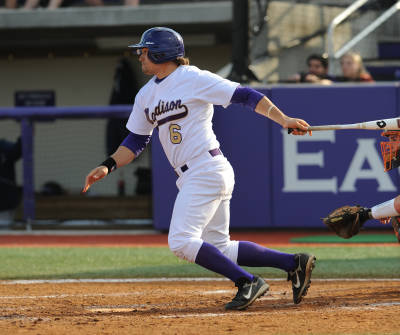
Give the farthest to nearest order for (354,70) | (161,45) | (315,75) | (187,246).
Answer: (315,75) < (354,70) < (161,45) < (187,246)

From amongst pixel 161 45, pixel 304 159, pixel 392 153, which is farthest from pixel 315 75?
pixel 161 45

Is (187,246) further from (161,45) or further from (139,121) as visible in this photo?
(161,45)

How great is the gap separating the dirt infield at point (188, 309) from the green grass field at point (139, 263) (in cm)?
48

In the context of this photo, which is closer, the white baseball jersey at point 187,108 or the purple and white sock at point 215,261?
the purple and white sock at point 215,261

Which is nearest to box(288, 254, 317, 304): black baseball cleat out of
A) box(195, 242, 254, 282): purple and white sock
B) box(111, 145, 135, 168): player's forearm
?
box(195, 242, 254, 282): purple and white sock

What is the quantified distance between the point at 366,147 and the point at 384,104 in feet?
1.81

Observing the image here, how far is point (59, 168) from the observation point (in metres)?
11.2

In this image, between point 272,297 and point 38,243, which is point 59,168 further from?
point 272,297

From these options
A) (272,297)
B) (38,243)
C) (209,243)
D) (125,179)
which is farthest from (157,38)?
(125,179)

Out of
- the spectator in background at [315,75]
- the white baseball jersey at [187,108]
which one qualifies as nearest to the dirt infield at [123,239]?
the spectator in background at [315,75]

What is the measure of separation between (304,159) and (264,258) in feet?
16.0

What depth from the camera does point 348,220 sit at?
241 inches

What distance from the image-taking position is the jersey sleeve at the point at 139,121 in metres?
5.71

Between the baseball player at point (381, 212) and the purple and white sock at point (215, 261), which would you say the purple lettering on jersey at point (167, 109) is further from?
the baseball player at point (381, 212)
